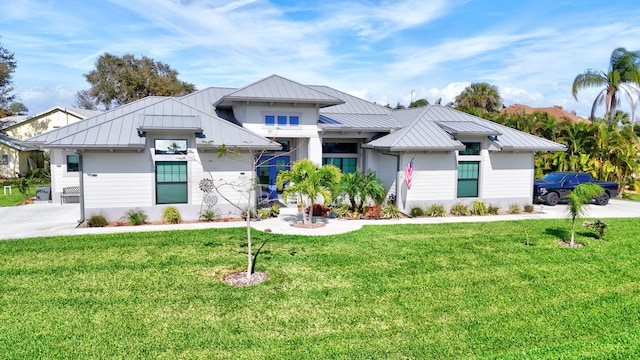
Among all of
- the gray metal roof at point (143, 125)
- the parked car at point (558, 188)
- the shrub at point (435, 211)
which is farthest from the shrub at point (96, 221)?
the parked car at point (558, 188)

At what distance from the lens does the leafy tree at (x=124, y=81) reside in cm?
4794

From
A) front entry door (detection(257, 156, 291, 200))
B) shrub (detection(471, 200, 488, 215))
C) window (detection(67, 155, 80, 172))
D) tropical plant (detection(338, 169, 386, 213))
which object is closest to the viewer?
tropical plant (detection(338, 169, 386, 213))

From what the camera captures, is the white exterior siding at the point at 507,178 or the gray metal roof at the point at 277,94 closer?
the gray metal roof at the point at 277,94

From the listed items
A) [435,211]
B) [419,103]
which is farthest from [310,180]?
[419,103]

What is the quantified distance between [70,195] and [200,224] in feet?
30.6

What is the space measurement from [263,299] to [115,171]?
9902mm

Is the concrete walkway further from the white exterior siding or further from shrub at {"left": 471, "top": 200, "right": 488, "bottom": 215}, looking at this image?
the white exterior siding

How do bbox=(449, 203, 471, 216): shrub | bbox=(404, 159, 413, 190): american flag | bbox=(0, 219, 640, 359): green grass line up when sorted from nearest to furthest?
bbox=(0, 219, 640, 359): green grass < bbox=(404, 159, 413, 190): american flag < bbox=(449, 203, 471, 216): shrub

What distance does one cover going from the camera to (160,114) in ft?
57.0

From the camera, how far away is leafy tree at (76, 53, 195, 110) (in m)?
47.9

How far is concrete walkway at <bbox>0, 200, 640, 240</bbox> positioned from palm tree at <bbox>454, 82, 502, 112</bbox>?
23525 millimetres

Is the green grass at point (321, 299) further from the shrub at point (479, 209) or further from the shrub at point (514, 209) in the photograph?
the shrub at point (514, 209)

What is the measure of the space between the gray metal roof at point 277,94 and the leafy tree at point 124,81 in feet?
105

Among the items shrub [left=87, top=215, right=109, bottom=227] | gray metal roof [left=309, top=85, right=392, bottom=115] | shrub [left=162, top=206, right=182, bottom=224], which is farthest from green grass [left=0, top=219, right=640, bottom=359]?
gray metal roof [left=309, top=85, right=392, bottom=115]
